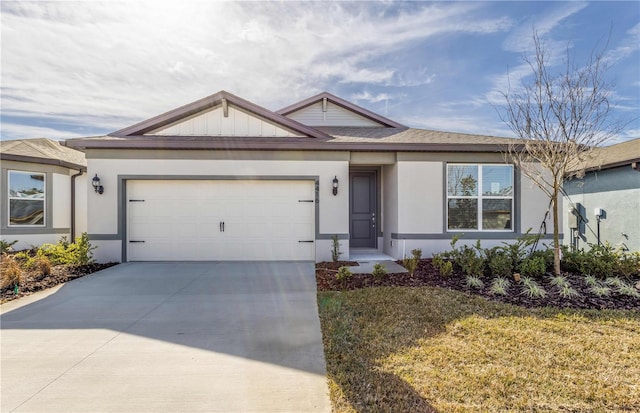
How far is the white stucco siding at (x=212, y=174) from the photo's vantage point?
27.9 feet

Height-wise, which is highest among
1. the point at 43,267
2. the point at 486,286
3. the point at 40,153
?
the point at 40,153

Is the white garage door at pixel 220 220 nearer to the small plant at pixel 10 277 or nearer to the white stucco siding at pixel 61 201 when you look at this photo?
the small plant at pixel 10 277

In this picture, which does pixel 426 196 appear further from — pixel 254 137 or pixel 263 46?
pixel 263 46

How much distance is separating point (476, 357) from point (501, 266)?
12.7ft

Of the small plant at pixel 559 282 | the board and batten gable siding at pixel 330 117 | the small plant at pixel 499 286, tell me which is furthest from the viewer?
the board and batten gable siding at pixel 330 117

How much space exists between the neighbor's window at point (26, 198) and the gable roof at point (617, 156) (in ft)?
56.4

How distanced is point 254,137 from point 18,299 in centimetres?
591

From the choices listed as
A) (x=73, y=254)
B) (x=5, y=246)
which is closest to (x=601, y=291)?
(x=73, y=254)

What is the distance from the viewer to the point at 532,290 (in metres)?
5.50

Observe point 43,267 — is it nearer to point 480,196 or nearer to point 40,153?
point 40,153

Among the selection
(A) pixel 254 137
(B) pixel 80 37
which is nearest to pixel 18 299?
(A) pixel 254 137

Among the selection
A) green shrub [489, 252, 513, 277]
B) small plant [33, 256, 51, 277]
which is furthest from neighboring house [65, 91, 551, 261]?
green shrub [489, 252, 513, 277]

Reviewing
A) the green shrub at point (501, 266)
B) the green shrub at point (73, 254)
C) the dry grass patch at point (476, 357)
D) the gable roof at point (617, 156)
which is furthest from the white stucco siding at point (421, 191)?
the green shrub at point (73, 254)

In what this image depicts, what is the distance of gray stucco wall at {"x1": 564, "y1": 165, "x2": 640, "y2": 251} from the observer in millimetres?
10352
